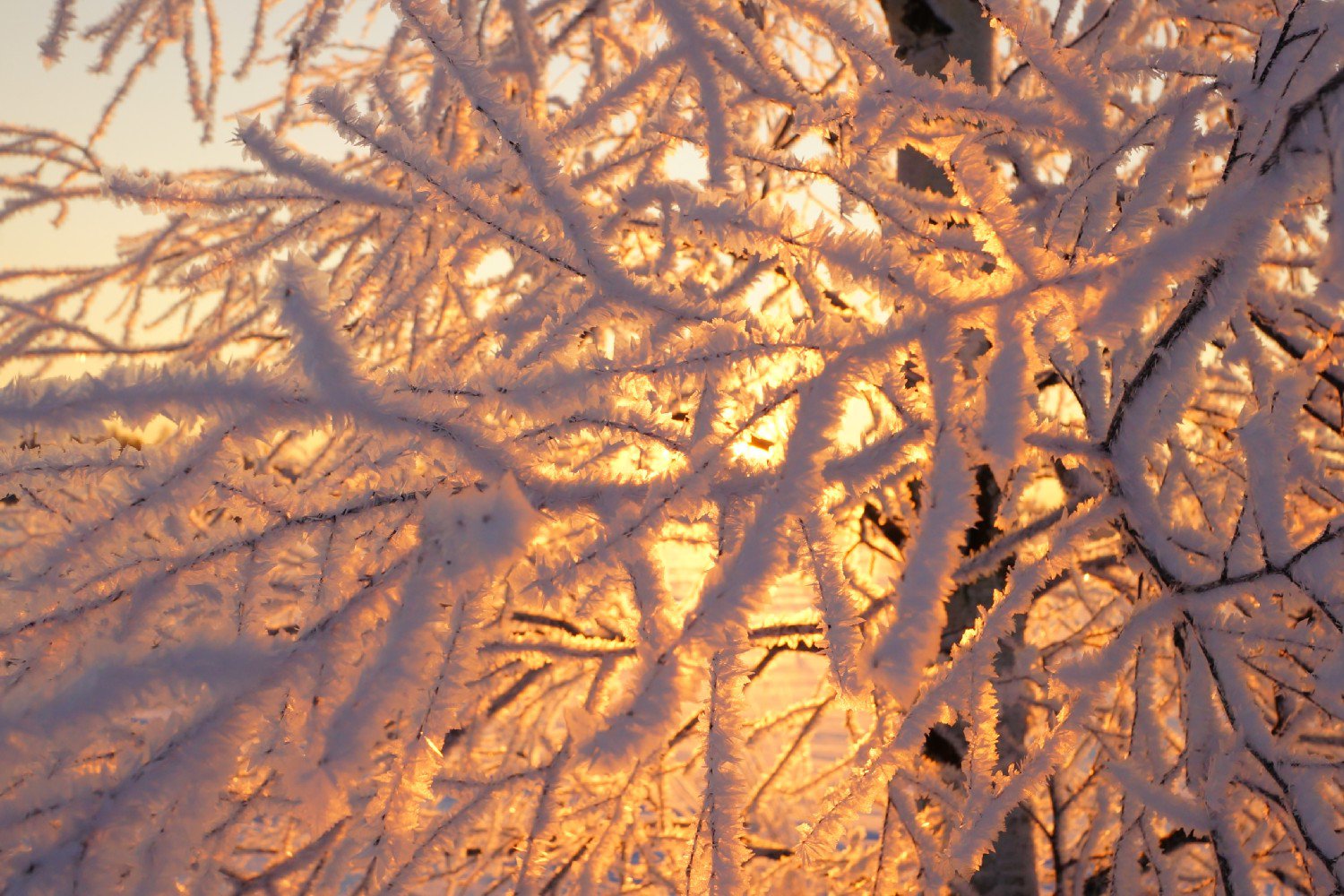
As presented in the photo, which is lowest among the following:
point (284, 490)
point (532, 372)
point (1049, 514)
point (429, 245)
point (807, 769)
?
point (284, 490)

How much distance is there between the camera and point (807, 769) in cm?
360

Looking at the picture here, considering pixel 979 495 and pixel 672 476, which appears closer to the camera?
pixel 672 476

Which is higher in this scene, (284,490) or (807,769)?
(807,769)

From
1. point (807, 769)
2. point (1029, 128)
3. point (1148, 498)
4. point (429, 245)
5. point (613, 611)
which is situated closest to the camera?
point (1148, 498)

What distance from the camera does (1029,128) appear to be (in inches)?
46.0

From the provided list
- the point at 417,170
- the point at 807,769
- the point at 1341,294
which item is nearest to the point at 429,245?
the point at 417,170

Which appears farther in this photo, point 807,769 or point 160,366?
point 807,769

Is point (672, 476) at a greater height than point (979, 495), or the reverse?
point (979, 495)

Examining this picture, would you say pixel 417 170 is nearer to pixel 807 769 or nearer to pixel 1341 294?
pixel 1341 294

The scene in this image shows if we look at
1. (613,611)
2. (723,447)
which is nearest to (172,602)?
(723,447)

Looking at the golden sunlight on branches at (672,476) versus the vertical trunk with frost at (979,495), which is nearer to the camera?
the golden sunlight on branches at (672,476)

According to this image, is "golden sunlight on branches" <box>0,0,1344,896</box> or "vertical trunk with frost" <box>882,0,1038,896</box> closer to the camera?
"golden sunlight on branches" <box>0,0,1344,896</box>

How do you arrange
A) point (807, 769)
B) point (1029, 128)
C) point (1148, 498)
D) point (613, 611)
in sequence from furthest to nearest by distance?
point (807, 769)
point (613, 611)
point (1029, 128)
point (1148, 498)

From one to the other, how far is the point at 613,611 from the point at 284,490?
181 cm
